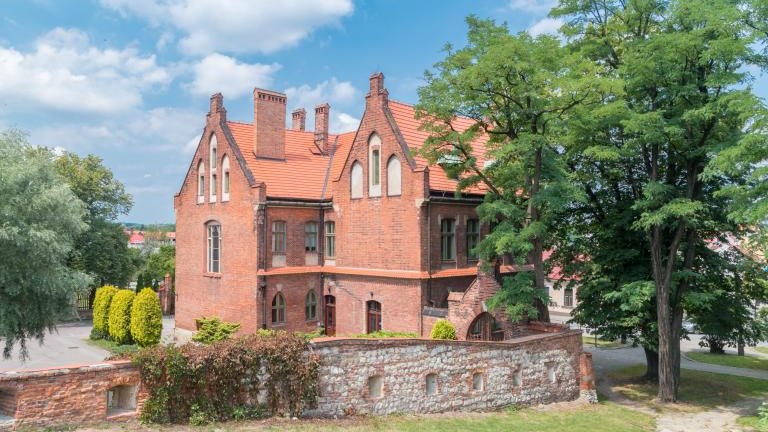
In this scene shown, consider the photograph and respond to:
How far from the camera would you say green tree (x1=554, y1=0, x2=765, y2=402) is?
57.5 feet

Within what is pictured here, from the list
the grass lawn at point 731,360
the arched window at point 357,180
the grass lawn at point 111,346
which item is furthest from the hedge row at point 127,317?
the grass lawn at point 731,360

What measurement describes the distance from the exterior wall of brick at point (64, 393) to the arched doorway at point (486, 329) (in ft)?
42.7

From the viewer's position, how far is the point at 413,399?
15.5 meters

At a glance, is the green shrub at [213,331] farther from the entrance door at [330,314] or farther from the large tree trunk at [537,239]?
the large tree trunk at [537,239]

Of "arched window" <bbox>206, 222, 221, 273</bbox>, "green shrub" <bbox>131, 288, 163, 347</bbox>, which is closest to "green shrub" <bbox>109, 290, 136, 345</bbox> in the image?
"green shrub" <bbox>131, 288, 163, 347</bbox>

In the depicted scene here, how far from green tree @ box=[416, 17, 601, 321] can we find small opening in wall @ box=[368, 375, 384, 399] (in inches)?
246

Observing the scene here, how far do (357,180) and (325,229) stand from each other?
134 inches

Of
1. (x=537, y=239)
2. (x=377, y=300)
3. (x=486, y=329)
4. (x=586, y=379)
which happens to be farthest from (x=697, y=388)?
(x=377, y=300)

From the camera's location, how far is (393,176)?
24109 millimetres

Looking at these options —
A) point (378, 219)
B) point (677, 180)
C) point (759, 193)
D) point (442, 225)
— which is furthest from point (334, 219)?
point (759, 193)

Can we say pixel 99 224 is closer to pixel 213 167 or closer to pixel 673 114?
pixel 213 167

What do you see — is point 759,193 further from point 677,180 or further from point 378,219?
point 378,219

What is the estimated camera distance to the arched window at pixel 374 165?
24734 mm

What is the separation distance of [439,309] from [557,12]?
40.8ft
